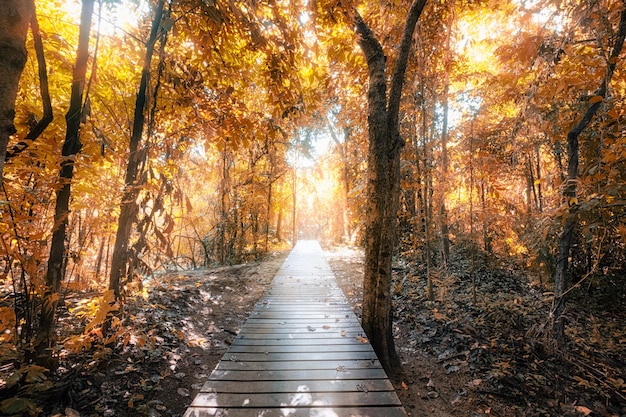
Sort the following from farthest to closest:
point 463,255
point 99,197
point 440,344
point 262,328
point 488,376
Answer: point 463,255, point 440,344, point 262,328, point 488,376, point 99,197

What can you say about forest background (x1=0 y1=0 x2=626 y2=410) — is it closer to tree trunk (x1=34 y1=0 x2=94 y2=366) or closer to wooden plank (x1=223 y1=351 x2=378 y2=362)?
tree trunk (x1=34 y1=0 x2=94 y2=366)

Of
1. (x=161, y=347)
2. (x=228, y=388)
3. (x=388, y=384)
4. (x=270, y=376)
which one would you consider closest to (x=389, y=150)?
(x=388, y=384)

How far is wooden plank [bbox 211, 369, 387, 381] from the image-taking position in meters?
3.15

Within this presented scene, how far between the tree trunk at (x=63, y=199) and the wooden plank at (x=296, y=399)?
1730mm

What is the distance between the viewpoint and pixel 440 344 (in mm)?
5020

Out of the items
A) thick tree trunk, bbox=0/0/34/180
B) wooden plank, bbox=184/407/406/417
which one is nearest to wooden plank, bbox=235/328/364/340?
wooden plank, bbox=184/407/406/417

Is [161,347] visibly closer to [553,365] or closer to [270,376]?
[270,376]

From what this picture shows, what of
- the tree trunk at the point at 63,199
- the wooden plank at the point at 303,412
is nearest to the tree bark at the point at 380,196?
the wooden plank at the point at 303,412

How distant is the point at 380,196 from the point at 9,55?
3.89 metres

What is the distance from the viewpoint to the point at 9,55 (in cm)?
123

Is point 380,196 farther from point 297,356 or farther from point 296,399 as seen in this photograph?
point 296,399

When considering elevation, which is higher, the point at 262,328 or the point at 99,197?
the point at 99,197

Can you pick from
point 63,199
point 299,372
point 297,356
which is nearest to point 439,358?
point 297,356

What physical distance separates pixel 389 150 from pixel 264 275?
724cm
